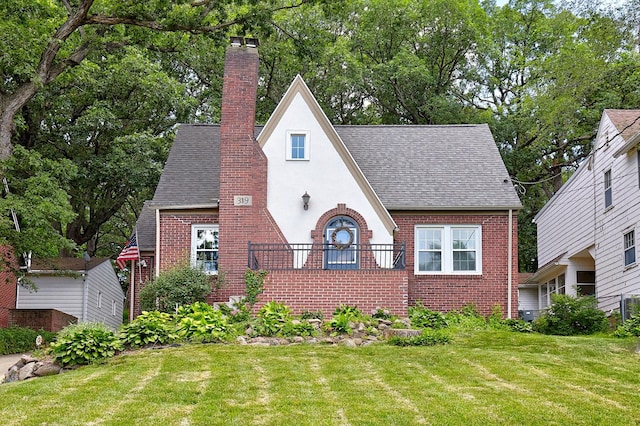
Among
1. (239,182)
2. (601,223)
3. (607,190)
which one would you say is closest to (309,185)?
(239,182)

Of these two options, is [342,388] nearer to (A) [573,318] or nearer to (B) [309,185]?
(A) [573,318]

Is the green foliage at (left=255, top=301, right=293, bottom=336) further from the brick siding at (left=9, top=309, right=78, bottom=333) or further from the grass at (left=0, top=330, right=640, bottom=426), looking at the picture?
the brick siding at (left=9, top=309, right=78, bottom=333)

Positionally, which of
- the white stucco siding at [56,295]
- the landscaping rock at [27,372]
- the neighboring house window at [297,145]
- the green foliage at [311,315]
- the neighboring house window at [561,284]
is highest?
the neighboring house window at [297,145]

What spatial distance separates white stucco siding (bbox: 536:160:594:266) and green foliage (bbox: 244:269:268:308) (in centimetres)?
1212

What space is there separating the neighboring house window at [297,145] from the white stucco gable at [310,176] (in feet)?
0.08

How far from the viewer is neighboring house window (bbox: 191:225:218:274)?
71.3ft

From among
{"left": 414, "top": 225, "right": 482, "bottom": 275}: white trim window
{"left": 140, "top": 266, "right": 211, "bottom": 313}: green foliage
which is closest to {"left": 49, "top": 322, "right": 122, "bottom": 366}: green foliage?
{"left": 140, "top": 266, "right": 211, "bottom": 313}: green foliage

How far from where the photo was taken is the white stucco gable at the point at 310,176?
21.5 meters

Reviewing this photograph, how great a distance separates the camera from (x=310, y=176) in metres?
21.6

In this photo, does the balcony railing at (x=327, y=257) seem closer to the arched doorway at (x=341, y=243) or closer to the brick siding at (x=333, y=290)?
the arched doorway at (x=341, y=243)

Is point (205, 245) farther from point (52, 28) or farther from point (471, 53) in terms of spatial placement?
point (471, 53)

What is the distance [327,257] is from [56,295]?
13.4 meters

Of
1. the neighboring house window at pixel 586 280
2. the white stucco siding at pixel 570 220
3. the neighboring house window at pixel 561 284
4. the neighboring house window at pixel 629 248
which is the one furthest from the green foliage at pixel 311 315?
the neighboring house window at pixel 561 284

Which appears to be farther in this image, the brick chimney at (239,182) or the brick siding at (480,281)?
the brick siding at (480,281)
